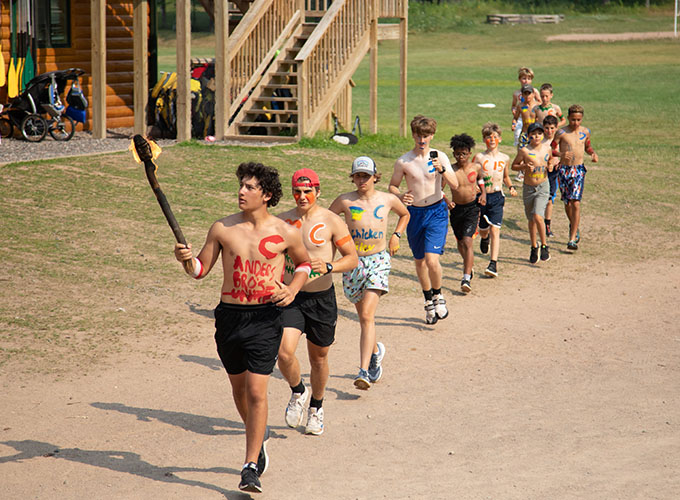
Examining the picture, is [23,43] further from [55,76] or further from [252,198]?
[252,198]

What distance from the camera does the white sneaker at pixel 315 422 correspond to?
6.77 m

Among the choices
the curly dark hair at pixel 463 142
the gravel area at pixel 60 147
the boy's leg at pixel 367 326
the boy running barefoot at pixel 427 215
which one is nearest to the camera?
the boy's leg at pixel 367 326

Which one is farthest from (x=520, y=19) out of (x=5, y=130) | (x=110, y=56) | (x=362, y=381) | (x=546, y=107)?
(x=362, y=381)

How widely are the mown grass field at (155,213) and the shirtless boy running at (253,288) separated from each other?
117 inches

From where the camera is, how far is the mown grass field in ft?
31.2

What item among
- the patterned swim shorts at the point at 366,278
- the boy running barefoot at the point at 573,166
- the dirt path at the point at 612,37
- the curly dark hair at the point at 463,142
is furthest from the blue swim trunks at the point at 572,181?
the dirt path at the point at 612,37

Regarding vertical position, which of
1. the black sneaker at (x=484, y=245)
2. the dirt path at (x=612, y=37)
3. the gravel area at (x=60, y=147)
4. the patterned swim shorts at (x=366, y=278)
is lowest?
the black sneaker at (x=484, y=245)

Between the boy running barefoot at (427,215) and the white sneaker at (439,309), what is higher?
the boy running barefoot at (427,215)

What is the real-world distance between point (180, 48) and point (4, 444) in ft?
43.1

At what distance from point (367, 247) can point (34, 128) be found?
12.4m

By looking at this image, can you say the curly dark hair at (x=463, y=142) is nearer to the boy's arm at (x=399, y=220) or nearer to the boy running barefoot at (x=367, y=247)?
the boy's arm at (x=399, y=220)

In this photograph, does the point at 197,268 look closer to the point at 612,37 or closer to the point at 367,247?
the point at 367,247

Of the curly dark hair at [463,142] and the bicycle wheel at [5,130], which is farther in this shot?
the bicycle wheel at [5,130]

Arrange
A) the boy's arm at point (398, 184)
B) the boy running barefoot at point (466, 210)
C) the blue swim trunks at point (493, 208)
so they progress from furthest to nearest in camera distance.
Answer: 1. the blue swim trunks at point (493, 208)
2. the boy running barefoot at point (466, 210)
3. the boy's arm at point (398, 184)
